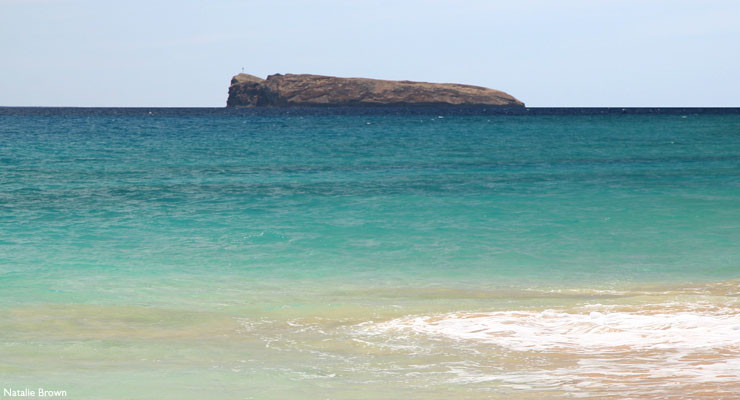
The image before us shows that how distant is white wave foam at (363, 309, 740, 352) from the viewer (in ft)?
29.2

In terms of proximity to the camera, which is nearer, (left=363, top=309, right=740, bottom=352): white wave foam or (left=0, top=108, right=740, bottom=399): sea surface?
(left=0, top=108, right=740, bottom=399): sea surface

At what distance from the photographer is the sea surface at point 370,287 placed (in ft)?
25.6

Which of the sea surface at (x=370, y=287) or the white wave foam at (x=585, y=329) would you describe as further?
the white wave foam at (x=585, y=329)

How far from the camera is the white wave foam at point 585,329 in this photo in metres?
8.90

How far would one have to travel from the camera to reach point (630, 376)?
7.49 metres

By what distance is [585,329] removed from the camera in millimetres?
9594

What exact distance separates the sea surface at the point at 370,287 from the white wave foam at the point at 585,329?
0.13ft

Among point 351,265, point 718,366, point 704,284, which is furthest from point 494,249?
point 718,366

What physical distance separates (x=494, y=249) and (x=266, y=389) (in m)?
10.4

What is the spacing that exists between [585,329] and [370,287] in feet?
15.4

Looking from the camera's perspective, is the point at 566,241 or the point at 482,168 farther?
the point at 482,168

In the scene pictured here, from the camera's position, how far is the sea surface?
781 cm

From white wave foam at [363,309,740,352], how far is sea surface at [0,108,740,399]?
40 mm

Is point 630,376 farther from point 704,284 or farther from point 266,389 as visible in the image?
point 704,284
